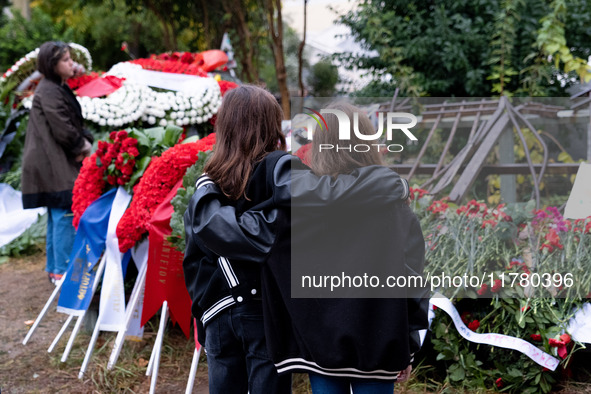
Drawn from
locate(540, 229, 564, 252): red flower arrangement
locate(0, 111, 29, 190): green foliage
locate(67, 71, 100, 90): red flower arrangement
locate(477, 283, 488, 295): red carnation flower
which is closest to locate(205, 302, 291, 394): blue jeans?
locate(477, 283, 488, 295): red carnation flower

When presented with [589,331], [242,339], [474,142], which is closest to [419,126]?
[474,142]

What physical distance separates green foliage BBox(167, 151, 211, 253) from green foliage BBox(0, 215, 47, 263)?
13.2ft

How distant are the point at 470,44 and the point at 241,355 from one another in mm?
5026

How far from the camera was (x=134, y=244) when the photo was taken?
11.8ft

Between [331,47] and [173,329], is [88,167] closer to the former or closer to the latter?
[173,329]

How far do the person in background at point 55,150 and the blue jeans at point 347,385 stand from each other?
11.4ft

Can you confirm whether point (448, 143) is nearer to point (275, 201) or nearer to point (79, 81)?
point (275, 201)

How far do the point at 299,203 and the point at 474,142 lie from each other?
2.40 m

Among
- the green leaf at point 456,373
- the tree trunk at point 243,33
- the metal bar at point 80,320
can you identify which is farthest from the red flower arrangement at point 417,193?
the tree trunk at point 243,33

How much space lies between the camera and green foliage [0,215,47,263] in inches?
257

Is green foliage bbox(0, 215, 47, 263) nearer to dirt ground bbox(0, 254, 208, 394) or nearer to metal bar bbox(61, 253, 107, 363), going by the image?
dirt ground bbox(0, 254, 208, 394)

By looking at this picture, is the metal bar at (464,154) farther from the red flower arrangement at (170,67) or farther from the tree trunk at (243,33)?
the tree trunk at (243,33)

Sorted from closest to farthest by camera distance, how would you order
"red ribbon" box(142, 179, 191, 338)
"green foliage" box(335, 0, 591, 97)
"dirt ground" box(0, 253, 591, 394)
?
"dirt ground" box(0, 253, 591, 394)
"red ribbon" box(142, 179, 191, 338)
"green foliage" box(335, 0, 591, 97)

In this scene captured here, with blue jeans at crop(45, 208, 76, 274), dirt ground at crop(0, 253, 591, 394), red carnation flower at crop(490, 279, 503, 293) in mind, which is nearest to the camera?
red carnation flower at crop(490, 279, 503, 293)
